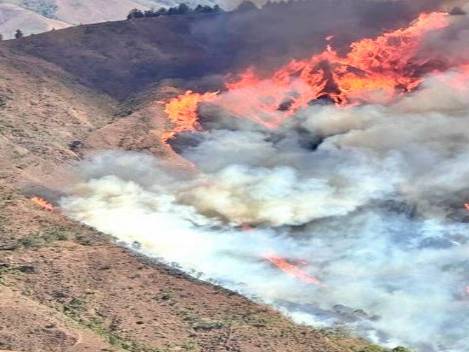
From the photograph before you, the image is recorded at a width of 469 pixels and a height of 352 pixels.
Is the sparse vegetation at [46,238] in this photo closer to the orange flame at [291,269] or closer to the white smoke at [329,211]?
the white smoke at [329,211]

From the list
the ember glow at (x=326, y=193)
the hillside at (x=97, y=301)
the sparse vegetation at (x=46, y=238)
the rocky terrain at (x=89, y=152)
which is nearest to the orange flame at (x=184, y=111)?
the ember glow at (x=326, y=193)

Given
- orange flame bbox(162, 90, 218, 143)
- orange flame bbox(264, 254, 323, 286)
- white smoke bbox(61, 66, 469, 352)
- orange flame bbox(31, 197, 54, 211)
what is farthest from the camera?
orange flame bbox(162, 90, 218, 143)

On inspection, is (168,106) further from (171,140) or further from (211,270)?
(211,270)

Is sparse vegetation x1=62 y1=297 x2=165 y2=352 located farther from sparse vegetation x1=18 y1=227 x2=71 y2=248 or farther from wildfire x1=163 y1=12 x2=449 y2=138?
wildfire x1=163 y1=12 x2=449 y2=138

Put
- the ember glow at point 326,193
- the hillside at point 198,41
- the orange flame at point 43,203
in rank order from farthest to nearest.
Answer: the hillside at point 198,41, the orange flame at point 43,203, the ember glow at point 326,193

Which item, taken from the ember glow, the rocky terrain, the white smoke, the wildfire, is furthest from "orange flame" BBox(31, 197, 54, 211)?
the wildfire

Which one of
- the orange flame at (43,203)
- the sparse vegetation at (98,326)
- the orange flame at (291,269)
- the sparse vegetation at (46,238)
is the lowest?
the sparse vegetation at (98,326)

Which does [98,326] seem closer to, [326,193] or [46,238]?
[46,238]
